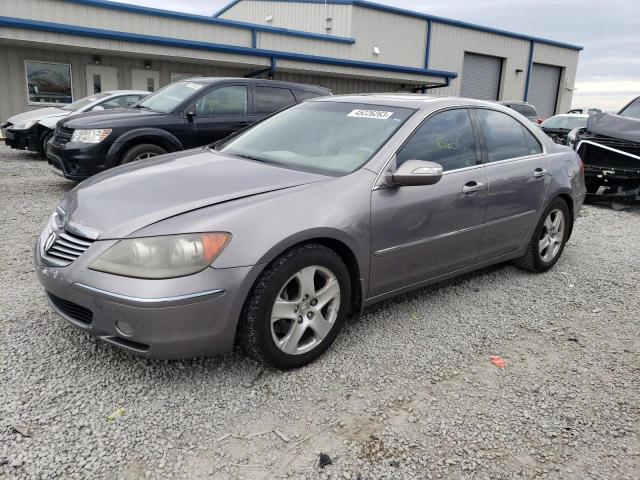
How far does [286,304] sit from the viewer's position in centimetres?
285

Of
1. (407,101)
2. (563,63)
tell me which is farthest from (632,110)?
(563,63)

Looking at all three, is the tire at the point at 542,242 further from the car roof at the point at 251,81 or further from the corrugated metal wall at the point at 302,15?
the corrugated metal wall at the point at 302,15

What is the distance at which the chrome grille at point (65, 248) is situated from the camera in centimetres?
271

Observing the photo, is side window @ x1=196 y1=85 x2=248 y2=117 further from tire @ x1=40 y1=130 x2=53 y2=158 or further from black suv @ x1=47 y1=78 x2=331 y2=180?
tire @ x1=40 y1=130 x2=53 y2=158

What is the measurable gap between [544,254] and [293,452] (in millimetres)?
3415

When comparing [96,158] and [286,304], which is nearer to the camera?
[286,304]

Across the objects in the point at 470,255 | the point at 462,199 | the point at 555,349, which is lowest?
the point at 555,349

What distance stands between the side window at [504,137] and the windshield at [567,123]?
1194cm

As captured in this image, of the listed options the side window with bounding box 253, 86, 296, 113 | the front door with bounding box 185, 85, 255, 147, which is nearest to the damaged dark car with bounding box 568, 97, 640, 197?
the side window with bounding box 253, 86, 296, 113

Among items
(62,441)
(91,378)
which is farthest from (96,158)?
(62,441)

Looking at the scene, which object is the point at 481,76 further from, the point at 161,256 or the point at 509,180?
the point at 161,256

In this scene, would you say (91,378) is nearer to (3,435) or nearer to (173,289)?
(3,435)

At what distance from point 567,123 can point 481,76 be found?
14367 mm

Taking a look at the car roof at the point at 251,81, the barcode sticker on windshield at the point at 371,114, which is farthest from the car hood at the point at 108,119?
the barcode sticker on windshield at the point at 371,114
